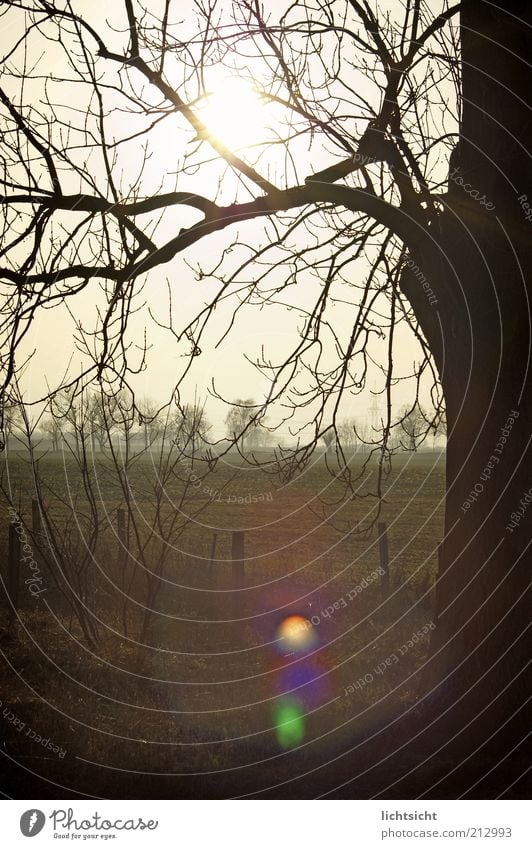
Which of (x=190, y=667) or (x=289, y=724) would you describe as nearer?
(x=289, y=724)

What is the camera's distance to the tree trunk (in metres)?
5.32

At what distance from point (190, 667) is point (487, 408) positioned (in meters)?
4.53

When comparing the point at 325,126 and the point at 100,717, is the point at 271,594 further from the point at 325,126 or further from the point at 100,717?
the point at 325,126

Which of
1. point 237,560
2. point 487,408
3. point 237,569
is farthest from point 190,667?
point 487,408

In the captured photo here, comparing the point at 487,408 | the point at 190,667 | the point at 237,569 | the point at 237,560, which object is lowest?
the point at 190,667

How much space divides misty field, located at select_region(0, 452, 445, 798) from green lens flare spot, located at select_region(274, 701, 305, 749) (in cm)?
2

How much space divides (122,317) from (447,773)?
11.9 feet

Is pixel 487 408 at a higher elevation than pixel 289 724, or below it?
higher

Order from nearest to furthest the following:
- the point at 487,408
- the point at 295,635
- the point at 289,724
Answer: the point at 487,408
the point at 289,724
the point at 295,635

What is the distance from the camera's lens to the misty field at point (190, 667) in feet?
19.4

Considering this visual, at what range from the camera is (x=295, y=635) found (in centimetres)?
1009

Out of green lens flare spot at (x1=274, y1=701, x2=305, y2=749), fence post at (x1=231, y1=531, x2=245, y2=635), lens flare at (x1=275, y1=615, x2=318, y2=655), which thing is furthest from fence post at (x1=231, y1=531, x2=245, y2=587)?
green lens flare spot at (x1=274, y1=701, x2=305, y2=749)

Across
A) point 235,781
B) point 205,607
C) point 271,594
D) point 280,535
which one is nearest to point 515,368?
point 235,781

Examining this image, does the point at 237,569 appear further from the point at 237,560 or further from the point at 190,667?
the point at 190,667
